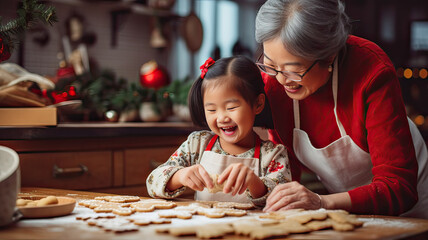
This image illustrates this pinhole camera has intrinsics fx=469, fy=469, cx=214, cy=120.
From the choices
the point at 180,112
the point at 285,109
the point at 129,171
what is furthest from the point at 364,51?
the point at 180,112

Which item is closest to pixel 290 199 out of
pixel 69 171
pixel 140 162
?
pixel 69 171

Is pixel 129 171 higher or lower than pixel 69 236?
lower

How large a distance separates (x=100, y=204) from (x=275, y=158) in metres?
0.60

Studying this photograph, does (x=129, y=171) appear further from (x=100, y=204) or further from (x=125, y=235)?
(x=125, y=235)

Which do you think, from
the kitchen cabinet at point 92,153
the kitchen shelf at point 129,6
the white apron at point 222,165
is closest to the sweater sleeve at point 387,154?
the white apron at point 222,165

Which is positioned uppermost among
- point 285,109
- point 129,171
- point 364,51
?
point 364,51

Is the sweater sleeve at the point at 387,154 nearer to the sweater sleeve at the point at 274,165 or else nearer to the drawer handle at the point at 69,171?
the sweater sleeve at the point at 274,165

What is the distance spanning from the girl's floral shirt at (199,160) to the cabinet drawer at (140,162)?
828 mm


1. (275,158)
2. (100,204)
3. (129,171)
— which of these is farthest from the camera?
(129,171)

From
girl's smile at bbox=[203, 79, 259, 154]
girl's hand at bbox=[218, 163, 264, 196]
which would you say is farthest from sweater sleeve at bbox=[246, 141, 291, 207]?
girl's hand at bbox=[218, 163, 264, 196]

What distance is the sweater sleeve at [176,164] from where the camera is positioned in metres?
1.43

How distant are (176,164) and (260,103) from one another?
36cm

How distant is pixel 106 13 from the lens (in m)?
4.00

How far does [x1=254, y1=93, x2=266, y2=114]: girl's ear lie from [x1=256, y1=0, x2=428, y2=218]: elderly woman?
0.09m
